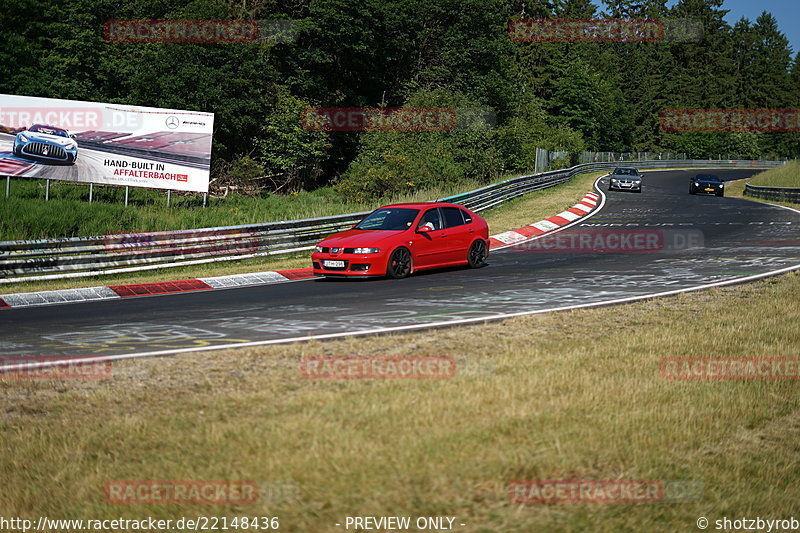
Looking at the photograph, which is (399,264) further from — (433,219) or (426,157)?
(426,157)

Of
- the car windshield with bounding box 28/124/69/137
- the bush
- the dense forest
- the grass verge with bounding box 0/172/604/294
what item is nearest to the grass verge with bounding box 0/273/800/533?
the grass verge with bounding box 0/172/604/294

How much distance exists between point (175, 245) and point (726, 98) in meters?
130

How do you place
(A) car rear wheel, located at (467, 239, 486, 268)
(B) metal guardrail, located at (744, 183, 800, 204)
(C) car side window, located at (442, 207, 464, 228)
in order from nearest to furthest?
1. (C) car side window, located at (442, 207, 464, 228)
2. (A) car rear wheel, located at (467, 239, 486, 268)
3. (B) metal guardrail, located at (744, 183, 800, 204)

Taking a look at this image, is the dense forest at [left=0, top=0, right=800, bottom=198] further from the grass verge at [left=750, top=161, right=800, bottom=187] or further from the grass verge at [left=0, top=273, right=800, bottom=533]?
the grass verge at [left=0, top=273, right=800, bottom=533]

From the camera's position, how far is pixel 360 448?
525 cm

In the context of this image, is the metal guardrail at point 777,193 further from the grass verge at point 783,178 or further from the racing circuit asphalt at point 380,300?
the racing circuit asphalt at point 380,300

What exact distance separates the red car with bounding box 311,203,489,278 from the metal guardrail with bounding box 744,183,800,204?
23455 mm

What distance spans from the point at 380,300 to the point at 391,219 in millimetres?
4123

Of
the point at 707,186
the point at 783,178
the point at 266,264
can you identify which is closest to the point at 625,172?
the point at 707,186

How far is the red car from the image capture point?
15.2m

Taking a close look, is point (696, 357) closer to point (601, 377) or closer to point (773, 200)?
point (601, 377)

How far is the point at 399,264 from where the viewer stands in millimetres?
15438

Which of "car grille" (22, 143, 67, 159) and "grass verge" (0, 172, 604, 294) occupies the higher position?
"car grille" (22, 143, 67, 159)

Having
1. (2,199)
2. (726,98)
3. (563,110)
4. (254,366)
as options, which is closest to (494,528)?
(254,366)
